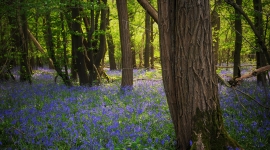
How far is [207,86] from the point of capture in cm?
401

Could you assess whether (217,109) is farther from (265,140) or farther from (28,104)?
(28,104)

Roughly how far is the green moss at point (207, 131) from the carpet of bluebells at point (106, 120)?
2.10ft

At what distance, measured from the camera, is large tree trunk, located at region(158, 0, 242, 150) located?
3.87m

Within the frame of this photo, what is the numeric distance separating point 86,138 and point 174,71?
9.04 ft

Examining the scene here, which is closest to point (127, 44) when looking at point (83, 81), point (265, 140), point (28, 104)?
point (83, 81)

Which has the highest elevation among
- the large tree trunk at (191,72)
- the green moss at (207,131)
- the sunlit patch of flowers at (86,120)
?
the large tree trunk at (191,72)

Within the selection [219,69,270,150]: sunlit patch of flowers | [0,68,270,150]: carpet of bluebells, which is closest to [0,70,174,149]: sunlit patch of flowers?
[0,68,270,150]: carpet of bluebells

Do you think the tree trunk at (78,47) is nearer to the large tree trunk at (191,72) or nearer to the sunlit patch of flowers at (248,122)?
the sunlit patch of flowers at (248,122)

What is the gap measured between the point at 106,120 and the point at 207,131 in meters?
3.54

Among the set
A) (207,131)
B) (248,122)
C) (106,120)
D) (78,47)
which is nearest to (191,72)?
(207,131)

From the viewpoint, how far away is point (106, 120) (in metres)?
6.98

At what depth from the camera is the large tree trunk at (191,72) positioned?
3869 mm

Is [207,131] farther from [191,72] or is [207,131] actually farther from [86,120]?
[86,120]

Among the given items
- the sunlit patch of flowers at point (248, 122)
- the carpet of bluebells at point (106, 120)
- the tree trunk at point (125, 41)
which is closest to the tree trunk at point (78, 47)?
A: the tree trunk at point (125, 41)
